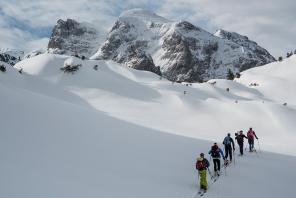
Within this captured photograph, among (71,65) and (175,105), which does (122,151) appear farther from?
(71,65)

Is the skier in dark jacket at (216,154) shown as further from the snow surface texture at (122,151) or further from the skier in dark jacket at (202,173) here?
the skier in dark jacket at (202,173)

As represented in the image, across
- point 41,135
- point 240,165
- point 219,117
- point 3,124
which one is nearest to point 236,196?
point 240,165

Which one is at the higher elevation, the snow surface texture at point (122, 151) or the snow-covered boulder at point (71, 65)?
the snow-covered boulder at point (71, 65)

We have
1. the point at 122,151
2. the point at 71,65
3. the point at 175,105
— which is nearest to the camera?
the point at 122,151

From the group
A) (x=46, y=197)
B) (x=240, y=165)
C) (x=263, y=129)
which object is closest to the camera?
(x=46, y=197)

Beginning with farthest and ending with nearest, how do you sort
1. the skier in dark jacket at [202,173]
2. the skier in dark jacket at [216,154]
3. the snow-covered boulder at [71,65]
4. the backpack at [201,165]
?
the snow-covered boulder at [71,65]
the skier in dark jacket at [216,154]
the backpack at [201,165]
the skier in dark jacket at [202,173]

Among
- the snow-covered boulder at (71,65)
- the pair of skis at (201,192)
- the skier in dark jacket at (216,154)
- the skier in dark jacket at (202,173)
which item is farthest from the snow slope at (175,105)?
the pair of skis at (201,192)

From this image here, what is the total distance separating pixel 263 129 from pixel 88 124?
23.1 metres

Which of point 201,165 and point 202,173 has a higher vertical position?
point 201,165

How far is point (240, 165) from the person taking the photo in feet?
74.6

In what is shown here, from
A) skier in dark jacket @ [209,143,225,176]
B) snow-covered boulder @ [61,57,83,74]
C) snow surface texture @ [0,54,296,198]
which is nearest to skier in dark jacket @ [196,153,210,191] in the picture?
snow surface texture @ [0,54,296,198]

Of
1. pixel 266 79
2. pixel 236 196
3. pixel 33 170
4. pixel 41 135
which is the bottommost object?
pixel 236 196

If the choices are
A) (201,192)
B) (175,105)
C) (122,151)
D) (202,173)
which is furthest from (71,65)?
(201,192)

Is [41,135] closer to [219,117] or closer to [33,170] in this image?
[33,170]
